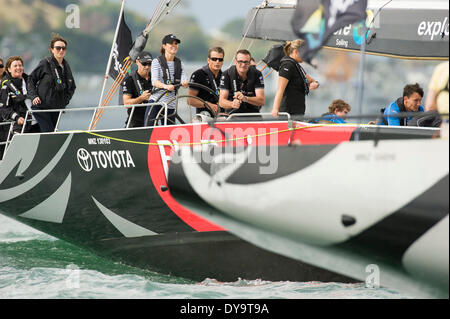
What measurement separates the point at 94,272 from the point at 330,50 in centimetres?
326

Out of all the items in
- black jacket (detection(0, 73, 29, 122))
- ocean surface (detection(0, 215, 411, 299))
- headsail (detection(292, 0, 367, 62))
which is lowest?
ocean surface (detection(0, 215, 411, 299))

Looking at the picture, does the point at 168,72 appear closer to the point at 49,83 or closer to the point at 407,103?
the point at 49,83

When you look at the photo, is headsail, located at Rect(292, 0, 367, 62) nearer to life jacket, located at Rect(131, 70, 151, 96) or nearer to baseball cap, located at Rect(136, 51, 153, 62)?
baseball cap, located at Rect(136, 51, 153, 62)

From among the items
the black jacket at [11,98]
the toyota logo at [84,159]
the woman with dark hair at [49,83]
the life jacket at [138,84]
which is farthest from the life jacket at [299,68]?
the black jacket at [11,98]

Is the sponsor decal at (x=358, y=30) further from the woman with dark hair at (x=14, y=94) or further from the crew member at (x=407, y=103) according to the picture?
the woman with dark hair at (x=14, y=94)

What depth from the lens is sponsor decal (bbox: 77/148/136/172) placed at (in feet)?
23.3

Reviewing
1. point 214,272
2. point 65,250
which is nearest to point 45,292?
point 214,272

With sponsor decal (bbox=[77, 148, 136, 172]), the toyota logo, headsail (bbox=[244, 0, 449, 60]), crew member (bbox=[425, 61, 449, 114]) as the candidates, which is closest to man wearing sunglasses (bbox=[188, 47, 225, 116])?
headsail (bbox=[244, 0, 449, 60])

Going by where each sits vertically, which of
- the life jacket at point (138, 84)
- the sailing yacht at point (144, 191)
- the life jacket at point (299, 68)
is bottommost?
the sailing yacht at point (144, 191)

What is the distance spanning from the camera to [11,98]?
28.6ft

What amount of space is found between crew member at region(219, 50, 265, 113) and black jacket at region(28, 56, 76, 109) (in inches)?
74.8

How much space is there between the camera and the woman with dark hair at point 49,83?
8.14m

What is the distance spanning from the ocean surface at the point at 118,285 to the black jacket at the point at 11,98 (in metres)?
1.59

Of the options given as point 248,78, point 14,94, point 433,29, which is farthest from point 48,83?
point 433,29
